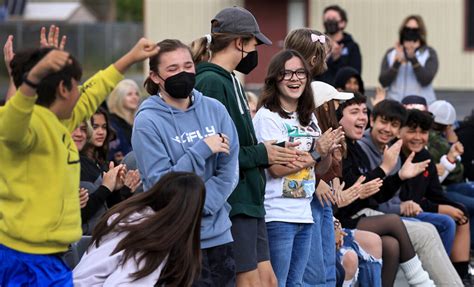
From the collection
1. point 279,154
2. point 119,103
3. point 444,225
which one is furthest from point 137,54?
point 119,103

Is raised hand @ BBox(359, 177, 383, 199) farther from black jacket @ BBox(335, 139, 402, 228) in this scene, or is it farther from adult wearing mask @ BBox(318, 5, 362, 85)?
adult wearing mask @ BBox(318, 5, 362, 85)

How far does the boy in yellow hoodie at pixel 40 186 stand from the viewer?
14.4ft

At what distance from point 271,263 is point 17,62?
2.22m

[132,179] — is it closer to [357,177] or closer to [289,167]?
[289,167]

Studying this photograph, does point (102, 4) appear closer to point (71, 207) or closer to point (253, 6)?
point (253, 6)

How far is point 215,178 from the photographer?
17.1 ft

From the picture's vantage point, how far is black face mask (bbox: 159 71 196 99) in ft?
16.8

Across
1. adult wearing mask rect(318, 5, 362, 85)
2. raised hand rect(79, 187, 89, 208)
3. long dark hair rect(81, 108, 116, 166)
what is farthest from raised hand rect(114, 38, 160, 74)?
adult wearing mask rect(318, 5, 362, 85)

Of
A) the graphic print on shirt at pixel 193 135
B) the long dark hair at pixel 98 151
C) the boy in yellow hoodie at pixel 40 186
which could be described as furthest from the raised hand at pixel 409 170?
the boy in yellow hoodie at pixel 40 186

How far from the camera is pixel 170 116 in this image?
520 cm

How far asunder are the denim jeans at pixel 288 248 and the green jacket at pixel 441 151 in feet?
13.8

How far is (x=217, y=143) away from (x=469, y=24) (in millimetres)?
22379

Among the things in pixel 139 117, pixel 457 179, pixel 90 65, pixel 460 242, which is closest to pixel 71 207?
pixel 139 117

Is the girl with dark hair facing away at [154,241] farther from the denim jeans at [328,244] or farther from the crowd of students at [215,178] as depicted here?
the denim jeans at [328,244]
